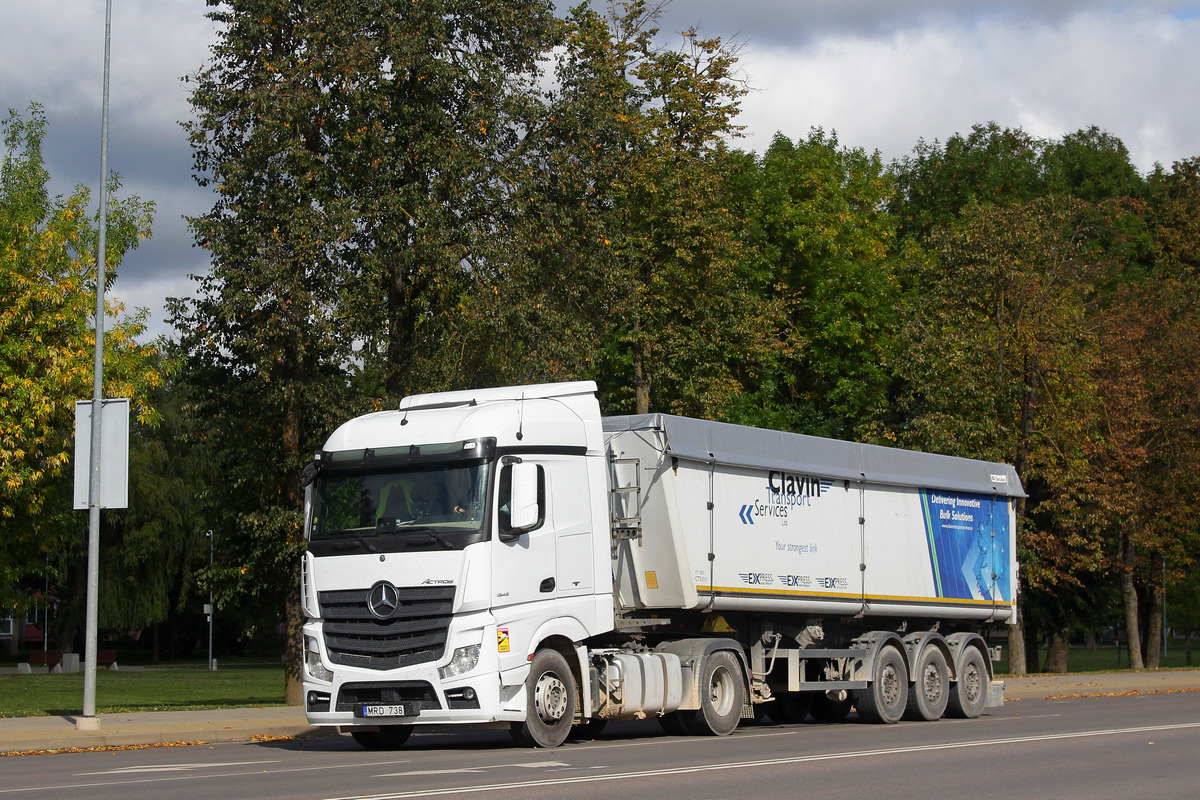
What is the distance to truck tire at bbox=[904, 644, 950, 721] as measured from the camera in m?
19.3

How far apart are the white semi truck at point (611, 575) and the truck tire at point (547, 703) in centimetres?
2

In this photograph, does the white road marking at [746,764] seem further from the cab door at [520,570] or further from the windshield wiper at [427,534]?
the windshield wiper at [427,534]

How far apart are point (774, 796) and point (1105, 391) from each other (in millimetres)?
32538

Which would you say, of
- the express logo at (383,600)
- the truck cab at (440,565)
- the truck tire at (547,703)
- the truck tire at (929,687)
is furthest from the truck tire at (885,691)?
the express logo at (383,600)

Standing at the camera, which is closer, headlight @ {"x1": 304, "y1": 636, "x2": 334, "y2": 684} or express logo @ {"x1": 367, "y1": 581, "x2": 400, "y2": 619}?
express logo @ {"x1": 367, "y1": 581, "x2": 400, "y2": 619}

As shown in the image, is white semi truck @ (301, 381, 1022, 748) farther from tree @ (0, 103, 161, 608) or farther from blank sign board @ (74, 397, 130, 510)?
tree @ (0, 103, 161, 608)

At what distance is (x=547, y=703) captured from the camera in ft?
46.0

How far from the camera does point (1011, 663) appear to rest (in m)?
36.6

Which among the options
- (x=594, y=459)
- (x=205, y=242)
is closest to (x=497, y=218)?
(x=205, y=242)

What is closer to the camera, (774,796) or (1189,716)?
(774,796)

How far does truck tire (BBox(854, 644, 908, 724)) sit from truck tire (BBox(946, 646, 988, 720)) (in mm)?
1290

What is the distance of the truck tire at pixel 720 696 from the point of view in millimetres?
15922

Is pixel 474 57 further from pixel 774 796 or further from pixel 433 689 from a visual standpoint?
pixel 774 796

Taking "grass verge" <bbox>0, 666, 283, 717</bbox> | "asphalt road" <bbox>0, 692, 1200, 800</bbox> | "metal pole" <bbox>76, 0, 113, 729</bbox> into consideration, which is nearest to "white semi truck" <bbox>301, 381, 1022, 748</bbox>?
"asphalt road" <bbox>0, 692, 1200, 800</bbox>
